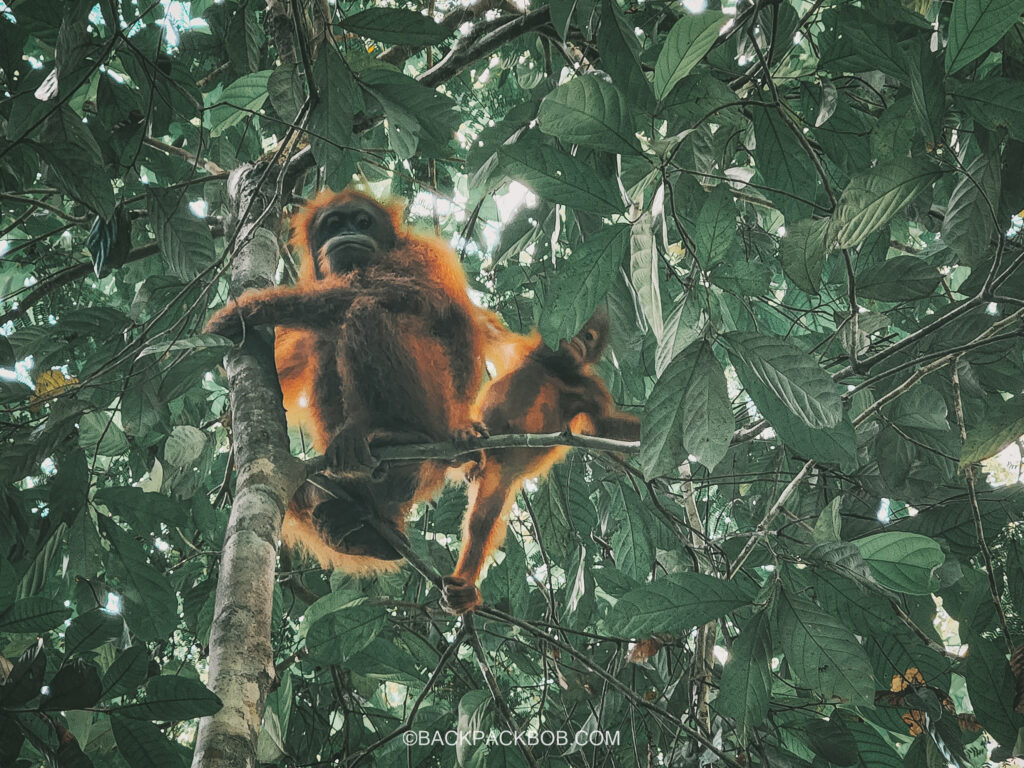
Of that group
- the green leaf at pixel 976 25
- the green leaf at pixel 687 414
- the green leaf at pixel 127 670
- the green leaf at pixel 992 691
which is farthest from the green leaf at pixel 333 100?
the green leaf at pixel 992 691

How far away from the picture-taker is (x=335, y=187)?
2686mm

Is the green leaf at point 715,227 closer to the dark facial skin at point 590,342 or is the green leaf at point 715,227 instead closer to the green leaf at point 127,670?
the green leaf at point 127,670

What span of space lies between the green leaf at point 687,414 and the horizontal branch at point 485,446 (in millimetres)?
235

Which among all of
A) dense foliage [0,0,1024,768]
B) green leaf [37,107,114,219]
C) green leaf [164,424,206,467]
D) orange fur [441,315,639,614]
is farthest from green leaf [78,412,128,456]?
orange fur [441,315,639,614]

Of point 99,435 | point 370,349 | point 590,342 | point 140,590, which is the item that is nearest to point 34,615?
point 140,590

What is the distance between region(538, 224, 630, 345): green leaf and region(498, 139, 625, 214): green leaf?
7 cm

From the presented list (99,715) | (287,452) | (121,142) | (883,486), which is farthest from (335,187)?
(883,486)

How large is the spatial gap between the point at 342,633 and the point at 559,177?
151 cm

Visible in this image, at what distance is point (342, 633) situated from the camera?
8.06 feet

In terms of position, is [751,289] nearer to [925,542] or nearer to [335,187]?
[925,542]

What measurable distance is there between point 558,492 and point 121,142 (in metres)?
1.99

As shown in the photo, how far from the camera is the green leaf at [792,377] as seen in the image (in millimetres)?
1617

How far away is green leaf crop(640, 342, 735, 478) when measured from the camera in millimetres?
1656

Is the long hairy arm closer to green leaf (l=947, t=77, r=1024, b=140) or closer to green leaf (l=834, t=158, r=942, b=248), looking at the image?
green leaf (l=834, t=158, r=942, b=248)
